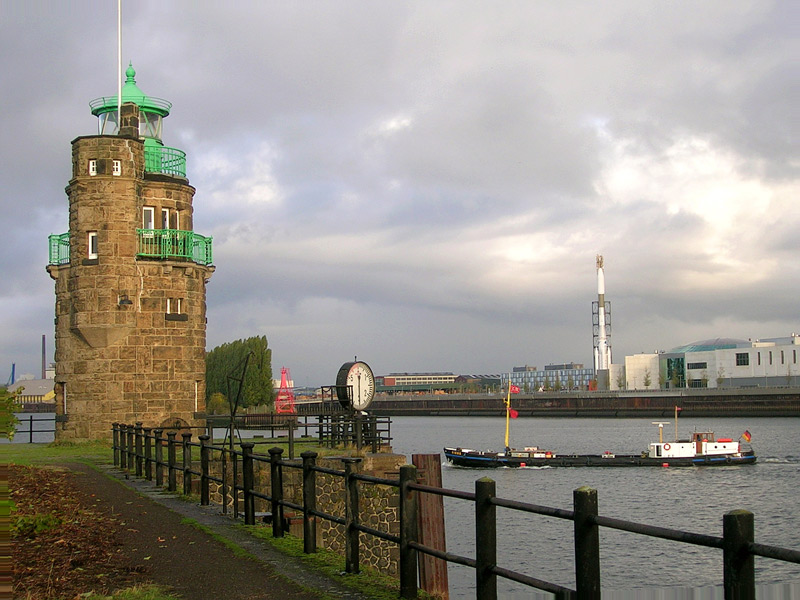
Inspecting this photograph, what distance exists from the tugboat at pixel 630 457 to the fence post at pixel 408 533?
53.0m

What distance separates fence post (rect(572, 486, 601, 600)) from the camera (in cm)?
657

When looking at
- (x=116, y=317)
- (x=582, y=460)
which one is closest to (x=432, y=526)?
(x=116, y=317)

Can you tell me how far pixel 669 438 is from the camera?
10369 centimetres

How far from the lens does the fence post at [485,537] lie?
7703 millimetres

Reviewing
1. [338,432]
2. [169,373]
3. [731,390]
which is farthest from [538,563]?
[731,390]

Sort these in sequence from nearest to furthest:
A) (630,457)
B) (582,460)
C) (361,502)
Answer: (361,502)
(582,460)
(630,457)

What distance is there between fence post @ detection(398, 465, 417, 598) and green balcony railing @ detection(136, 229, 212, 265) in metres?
28.3

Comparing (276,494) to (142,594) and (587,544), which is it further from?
(587,544)

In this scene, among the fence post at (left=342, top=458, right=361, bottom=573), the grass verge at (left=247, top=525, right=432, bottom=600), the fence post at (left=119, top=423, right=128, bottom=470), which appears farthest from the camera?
the fence post at (left=119, top=423, right=128, bottom=470)

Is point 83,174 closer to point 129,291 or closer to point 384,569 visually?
point 129,291

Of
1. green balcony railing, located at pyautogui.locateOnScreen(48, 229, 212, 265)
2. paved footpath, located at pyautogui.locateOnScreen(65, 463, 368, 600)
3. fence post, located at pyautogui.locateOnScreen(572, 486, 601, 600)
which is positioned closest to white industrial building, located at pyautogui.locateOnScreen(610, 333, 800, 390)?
green balcony railing, located at pyautogui.locateOnScreen(48, 229, 212, 265)

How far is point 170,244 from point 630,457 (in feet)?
134

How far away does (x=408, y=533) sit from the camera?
9273 millimetres

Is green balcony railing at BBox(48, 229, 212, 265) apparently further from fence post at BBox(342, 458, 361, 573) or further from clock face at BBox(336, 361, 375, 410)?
fence post at BBox(342, 458, 361, 573)
